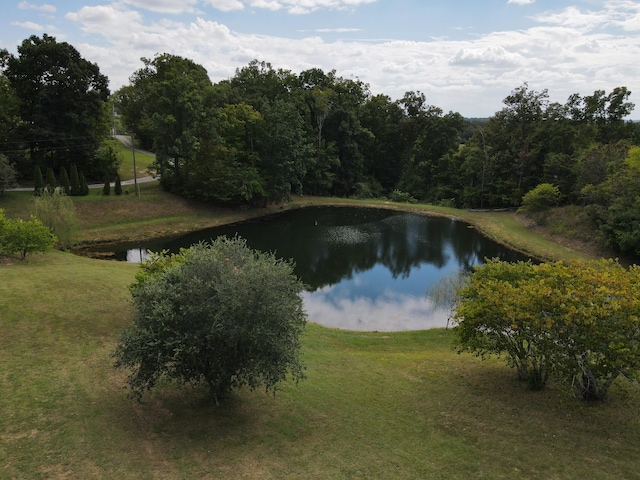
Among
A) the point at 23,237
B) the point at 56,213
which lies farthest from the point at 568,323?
the point at 56,213

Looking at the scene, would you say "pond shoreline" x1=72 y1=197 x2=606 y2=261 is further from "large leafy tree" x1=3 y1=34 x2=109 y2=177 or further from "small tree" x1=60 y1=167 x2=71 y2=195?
Answer: "large leafy tree" x1=3 y1=34 x2=109 y2=177

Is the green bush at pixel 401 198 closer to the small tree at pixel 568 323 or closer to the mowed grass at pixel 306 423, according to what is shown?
the mowed grass at pixel 306 423

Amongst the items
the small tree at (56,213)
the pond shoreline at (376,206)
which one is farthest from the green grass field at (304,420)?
the pond shoreline at (376,206)

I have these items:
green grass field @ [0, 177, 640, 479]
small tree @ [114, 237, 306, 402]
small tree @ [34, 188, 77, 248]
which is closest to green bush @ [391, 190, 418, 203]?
small tree @ [34, 188, 77, 248]

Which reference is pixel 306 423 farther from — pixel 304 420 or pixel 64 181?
pixel 64 181

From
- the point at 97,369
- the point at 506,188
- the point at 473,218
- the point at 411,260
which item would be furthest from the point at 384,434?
the point at 506,188

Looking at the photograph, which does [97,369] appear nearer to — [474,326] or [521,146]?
[474,326]
